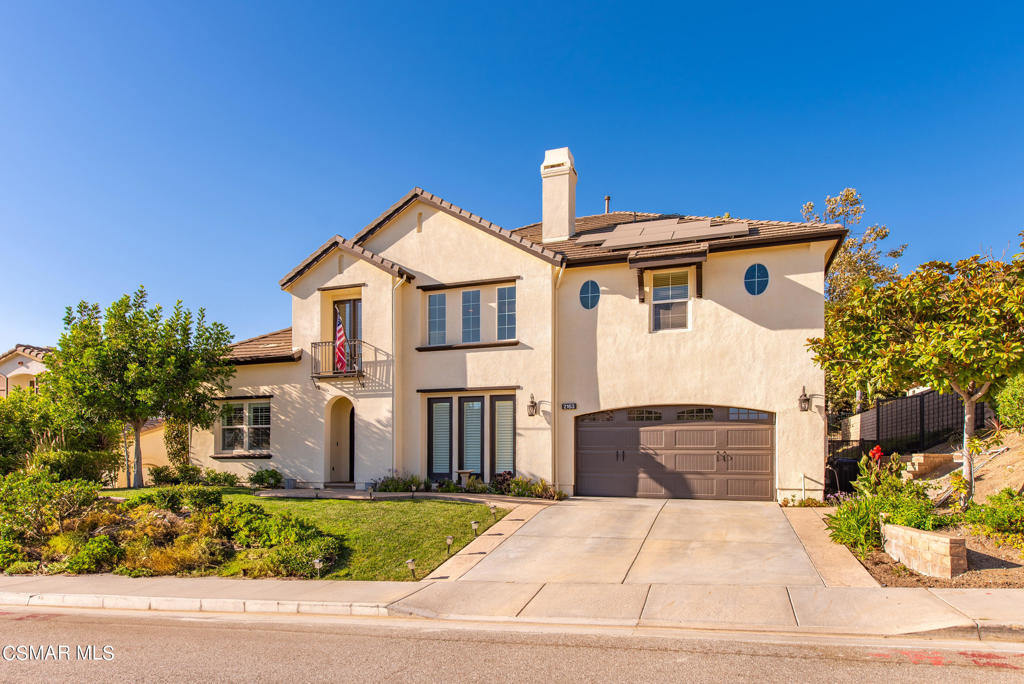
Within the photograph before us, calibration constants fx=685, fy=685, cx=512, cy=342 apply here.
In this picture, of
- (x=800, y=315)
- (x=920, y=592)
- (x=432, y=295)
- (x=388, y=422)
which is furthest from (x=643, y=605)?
(x=432, y=295)

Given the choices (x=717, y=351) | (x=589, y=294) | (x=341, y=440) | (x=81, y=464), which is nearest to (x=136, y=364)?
(x=81, y=464)

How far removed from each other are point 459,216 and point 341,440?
281 inches

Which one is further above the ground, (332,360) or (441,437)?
(332,360)

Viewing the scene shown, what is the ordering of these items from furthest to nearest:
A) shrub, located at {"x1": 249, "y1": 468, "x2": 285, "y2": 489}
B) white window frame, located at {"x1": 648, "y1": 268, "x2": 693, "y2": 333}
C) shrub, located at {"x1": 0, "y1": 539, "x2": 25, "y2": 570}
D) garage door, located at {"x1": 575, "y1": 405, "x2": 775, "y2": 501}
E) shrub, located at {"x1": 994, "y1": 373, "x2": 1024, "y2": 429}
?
1. shrub, located at {"x1": 249, "y1": 468, "x2": 285, "y2": 489}
2. white window frame, located at {"x1": 648, "y1": 268, "x2": 693, "y2": 333}
3. garage door, located at {"x1": 575, "y1": 405, "x2": 775, "y2": 501}
4. shrub, located at {"x1": 994, "y1": 373, "x2": 1024, "y2": 429}
5. shrub, located at {"x1": 0, "y1": 539, "x2": 25, "y2": 570}

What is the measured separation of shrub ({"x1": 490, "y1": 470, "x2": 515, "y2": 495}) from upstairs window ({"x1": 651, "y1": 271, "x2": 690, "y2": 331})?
4.98 m

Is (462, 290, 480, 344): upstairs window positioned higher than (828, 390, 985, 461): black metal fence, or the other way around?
(462, 290, 480, 344): upstairs window

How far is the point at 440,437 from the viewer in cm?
1792

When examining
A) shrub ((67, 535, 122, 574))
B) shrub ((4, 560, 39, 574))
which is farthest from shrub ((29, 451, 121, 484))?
shrub ((67, 535, 122, 574))

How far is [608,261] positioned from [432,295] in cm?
490

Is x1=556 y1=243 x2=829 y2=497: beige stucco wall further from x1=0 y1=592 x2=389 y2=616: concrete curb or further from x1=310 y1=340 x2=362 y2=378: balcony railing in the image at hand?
x1=0 y1=592 x2=389 y2=616: concrete curb

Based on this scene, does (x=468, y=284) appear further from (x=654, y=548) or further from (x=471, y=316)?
(x=654, y=548)

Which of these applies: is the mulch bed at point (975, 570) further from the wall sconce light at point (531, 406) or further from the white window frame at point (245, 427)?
the white window frame at point (245, 427)

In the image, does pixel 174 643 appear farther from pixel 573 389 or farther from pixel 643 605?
pixel 573 389

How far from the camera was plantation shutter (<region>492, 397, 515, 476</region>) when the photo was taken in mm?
17125
